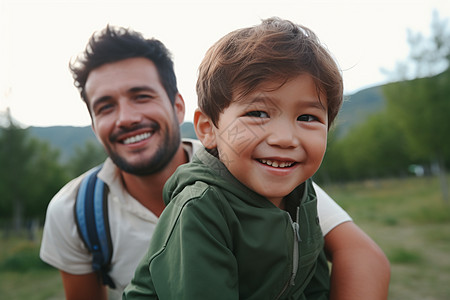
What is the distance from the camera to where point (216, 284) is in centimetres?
109

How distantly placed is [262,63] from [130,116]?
46.6 inches

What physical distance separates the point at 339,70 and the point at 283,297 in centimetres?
94

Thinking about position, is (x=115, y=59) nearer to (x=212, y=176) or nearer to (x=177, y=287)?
(x=212, y=176)

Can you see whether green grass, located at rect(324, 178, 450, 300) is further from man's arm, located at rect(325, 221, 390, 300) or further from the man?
the man

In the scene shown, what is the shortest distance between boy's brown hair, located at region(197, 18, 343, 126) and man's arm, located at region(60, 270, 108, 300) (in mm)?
1555

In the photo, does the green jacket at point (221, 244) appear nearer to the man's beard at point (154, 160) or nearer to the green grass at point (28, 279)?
A: the man's beard at point (154, 160)

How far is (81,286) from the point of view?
2.32 meters

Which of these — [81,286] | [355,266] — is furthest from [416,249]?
[81,286]

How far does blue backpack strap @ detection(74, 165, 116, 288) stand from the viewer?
2.14 meters

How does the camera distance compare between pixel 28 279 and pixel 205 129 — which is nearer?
pixel 205 129

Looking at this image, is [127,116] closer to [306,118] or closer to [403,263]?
[306,118]

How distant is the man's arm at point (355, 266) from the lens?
5.32 feet

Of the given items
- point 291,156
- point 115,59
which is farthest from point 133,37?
point 291,156

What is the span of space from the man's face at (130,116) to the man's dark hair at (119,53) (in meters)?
0.06
